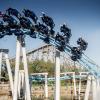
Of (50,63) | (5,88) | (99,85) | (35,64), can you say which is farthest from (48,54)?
(99,85)

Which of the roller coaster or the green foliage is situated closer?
the roller coaster

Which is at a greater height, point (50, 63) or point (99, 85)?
point (50, 63)

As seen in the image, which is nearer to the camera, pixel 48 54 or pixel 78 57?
pixel 78 57

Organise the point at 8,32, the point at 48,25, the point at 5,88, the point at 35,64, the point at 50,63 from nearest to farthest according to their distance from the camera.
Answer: the point at 48,25, the point at 8,32, the point at 5,88, the point at 35,64, the point at 50,63

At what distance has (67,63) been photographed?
48.2m

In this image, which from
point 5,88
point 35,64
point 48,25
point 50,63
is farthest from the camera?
point 50,63

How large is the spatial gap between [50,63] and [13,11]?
29.6 metres

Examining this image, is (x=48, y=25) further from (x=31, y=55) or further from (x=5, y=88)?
(x=31, y=55)

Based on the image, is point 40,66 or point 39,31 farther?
point 40,66

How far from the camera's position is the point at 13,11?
1705 centimetres

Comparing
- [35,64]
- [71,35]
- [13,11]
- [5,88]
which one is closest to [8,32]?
[13,11]

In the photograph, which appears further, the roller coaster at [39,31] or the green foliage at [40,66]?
the green foliage at [40,66]

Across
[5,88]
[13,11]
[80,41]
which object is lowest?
[5,88]

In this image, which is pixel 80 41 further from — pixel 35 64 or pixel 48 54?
pixel 48 54
